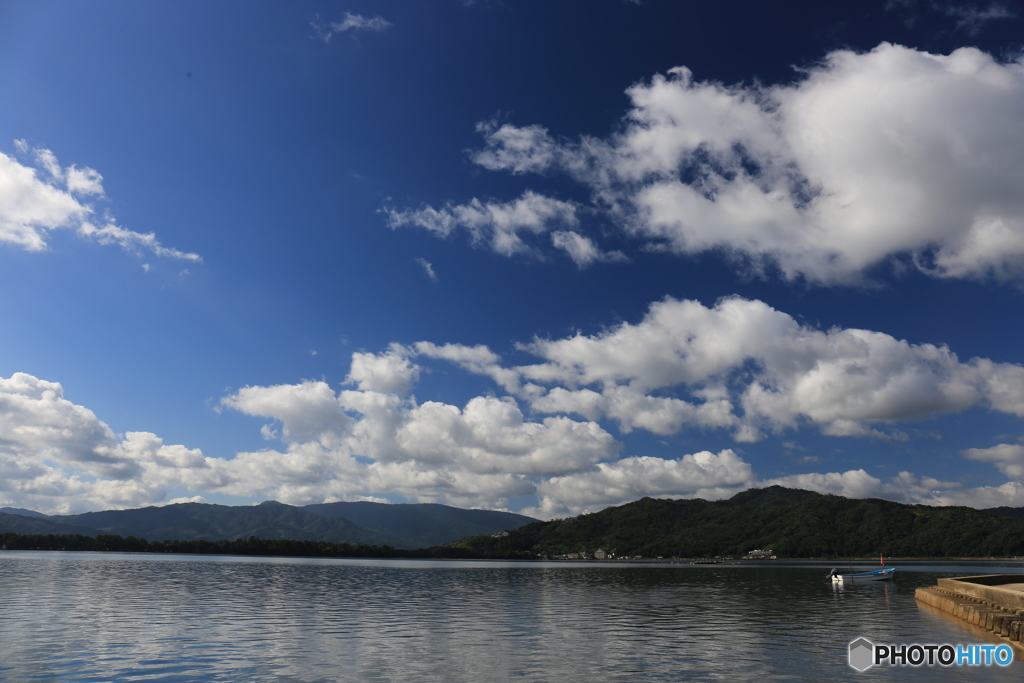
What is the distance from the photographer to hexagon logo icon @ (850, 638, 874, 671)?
32.9 meters

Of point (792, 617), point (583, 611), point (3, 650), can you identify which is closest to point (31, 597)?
point (3, 650)

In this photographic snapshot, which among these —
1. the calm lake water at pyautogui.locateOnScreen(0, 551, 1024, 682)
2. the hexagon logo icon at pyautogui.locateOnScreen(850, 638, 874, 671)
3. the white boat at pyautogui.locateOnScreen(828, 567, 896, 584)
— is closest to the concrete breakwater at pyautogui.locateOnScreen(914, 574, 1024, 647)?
the calm lake water at pyautogui.locateOnScreen(0, 551, 1024, 682)

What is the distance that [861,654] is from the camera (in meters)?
35.9

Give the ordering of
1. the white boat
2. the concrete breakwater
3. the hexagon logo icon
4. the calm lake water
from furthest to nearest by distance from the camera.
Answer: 1. the white boat
2. the concrete breakwater
3. the hexagon logo icon
4. the calm lake water

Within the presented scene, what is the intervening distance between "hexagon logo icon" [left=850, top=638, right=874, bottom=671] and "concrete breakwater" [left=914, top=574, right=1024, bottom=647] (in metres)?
8.41

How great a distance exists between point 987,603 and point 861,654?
2573 cm

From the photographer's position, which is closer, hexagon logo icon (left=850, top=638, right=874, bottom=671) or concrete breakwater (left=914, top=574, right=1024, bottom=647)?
hexagon logo icon (left=850, top=638, right=874, bottom=671)

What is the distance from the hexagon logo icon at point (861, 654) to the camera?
32.9 metres

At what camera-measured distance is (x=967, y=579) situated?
69125 millimetres

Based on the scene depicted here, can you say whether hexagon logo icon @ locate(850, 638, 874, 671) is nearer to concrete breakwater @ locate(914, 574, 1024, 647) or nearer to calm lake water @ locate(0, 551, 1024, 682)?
calm lake water @ locate(0, 551, 1024, 682)

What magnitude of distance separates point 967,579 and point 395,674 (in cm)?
7153

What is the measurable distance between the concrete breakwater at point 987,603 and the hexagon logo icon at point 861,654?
331 inches

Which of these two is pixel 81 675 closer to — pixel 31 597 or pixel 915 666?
pixel 915 666

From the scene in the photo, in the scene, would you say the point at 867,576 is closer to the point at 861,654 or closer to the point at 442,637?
the point at 861,654
